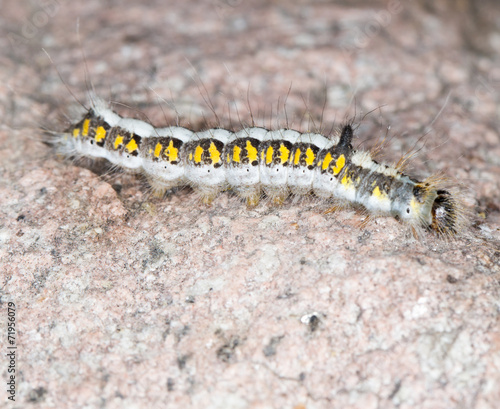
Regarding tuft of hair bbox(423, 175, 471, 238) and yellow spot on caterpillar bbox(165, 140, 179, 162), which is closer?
tuft of hair bbox(423, 175, 471, 238)

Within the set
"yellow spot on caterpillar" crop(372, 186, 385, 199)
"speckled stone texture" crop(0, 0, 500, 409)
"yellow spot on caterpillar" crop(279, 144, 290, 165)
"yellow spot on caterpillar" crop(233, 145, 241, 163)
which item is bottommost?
"speckled stone texture" crop(0, 0, 500, 409)

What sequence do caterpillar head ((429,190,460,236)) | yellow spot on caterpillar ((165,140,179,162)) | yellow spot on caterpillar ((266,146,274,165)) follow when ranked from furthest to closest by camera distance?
1. yellow spot on caterpillar ((165,140,179,162))
2. yellow spot on caterpillar ((266,146,274,165))
3. caterpillar head ((429,190,460,236))

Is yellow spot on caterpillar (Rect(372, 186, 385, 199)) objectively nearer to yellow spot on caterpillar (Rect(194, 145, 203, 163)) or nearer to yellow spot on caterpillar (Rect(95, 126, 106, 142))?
yellow spot on caterpillar (Rect(194, 145, 203, 163))

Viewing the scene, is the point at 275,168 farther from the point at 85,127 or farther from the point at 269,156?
the point at 85,127

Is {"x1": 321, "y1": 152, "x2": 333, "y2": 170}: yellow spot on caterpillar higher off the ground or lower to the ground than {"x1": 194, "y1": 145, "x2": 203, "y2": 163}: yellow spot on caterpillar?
higher

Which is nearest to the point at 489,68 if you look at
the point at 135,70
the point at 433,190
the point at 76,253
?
the point at 433,190

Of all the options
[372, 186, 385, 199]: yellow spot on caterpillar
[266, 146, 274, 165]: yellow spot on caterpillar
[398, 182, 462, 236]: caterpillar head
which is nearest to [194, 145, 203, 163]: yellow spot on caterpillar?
[266, 146, 274, 165]: yellow spot on caterpillar

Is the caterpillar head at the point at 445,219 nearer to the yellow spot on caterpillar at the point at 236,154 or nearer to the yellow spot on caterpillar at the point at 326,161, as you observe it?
the yellow spot on caterpillar at the point at 326,161

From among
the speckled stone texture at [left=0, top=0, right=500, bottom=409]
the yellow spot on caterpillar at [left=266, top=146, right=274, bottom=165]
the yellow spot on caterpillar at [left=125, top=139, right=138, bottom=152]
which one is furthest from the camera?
the yellow spot on caterpillar at [left=125, top=139, right=138, bottom=152]
